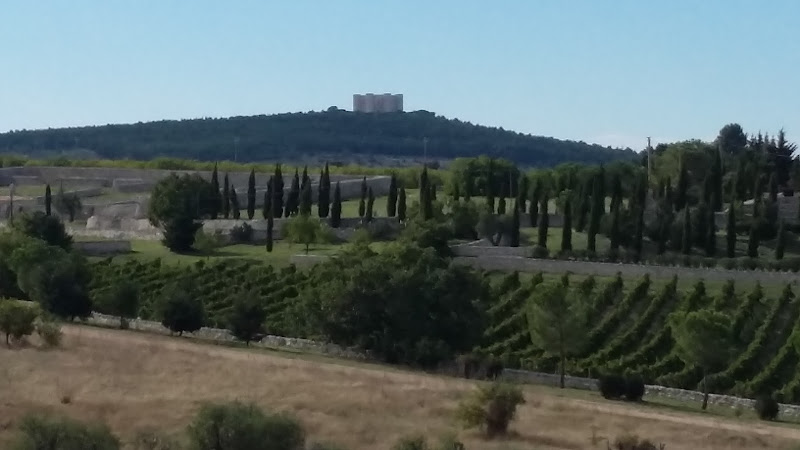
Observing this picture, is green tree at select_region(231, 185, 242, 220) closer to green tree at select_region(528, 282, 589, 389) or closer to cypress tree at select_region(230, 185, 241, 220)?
cypress tree at select_region(230, 185, 241, 220)

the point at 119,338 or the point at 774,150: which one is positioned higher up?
the point at 774,150

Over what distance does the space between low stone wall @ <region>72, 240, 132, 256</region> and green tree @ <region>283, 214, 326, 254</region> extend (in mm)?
6515

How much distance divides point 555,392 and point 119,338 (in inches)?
432

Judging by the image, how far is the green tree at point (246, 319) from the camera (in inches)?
1464

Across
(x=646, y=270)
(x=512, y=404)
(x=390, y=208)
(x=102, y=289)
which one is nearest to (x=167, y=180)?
(x=390, y=208)

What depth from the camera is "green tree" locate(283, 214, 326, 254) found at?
54281 mm

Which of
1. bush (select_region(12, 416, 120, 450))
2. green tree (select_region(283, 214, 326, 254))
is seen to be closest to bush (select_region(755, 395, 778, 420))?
bush (select_region(12, 416, 120, 450))

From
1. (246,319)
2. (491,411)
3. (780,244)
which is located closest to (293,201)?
(780,244)

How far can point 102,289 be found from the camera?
45.0 metres

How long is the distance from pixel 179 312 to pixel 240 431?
17.9 metres

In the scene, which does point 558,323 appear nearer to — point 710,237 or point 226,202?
point 710,237

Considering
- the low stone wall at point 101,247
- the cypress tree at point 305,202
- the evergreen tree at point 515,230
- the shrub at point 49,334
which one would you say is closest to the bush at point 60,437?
the shrub at point 49,334

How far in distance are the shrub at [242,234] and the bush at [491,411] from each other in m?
34.1

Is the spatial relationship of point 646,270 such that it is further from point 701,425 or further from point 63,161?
point 63,161
